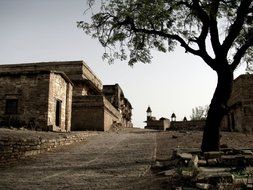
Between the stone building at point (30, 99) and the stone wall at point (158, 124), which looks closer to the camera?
the stone building at point (30, 99)

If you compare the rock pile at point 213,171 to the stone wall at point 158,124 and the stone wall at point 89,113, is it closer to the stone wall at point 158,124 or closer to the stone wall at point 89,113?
the stone wall at point 89,113

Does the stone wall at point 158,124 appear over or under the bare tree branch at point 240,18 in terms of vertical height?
under

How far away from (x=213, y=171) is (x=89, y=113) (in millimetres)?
21060

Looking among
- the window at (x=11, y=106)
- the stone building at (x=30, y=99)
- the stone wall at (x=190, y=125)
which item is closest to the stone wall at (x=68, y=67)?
the stone building at (x=30, y=99)

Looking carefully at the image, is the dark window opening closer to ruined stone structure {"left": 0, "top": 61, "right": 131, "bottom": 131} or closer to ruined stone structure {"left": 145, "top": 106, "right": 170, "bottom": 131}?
ruined stone structure {"left": 0, "top": 61, "right": 131, "bottom": 131}

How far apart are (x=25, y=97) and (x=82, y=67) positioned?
47.5 ft

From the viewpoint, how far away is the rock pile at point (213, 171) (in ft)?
20.7

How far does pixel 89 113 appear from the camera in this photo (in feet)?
91.4

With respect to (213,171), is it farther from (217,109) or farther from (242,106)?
(242,106)

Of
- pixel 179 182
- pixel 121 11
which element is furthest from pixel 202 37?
pixel 179 182

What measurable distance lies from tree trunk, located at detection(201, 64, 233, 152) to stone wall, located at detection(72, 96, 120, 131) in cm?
1720

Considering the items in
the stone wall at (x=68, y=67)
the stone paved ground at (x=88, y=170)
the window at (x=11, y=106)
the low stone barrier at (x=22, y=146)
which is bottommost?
the stone paved ground at (x=88, y=170)

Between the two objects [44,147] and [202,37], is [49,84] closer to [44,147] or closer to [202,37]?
[44,147]

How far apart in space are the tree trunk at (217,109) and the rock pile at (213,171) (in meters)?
0.59
